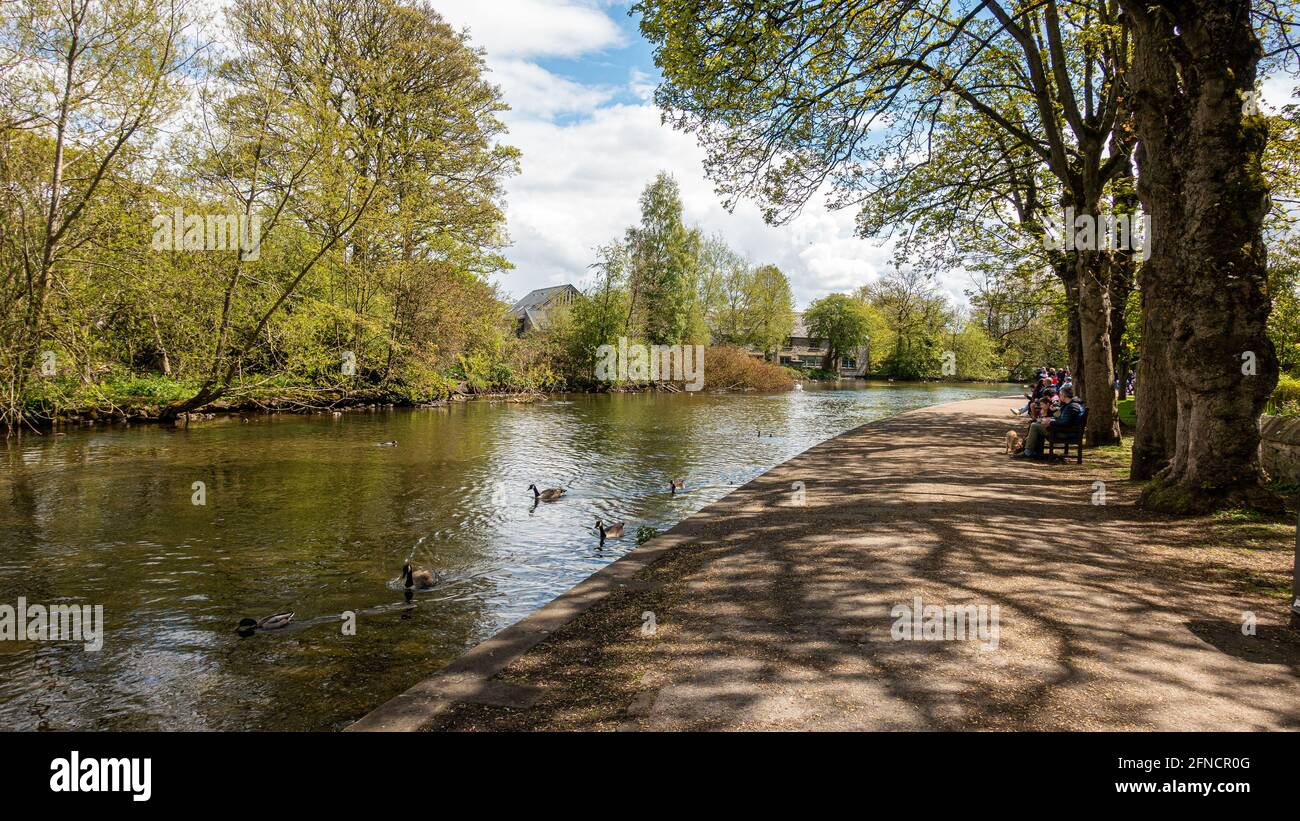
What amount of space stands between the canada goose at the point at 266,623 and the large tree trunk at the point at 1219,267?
11.0 meters

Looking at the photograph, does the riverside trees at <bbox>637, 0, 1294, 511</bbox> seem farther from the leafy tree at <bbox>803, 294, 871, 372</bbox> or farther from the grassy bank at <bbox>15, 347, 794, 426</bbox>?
the leafy tree at <bbox>803, 294, 871, 372</bbox>

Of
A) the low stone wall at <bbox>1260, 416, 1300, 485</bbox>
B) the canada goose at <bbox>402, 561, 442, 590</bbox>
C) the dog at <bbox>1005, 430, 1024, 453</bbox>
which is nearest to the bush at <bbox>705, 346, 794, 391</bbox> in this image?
the dog at <bbox>1005, 430, 1024, 453</bbox>

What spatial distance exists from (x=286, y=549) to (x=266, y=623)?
3.27m

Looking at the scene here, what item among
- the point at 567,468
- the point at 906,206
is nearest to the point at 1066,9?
the point at 906,206

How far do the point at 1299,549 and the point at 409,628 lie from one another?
7.74 meters

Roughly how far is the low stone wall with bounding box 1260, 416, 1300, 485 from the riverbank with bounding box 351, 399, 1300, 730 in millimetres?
2778

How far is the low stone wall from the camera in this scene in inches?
388

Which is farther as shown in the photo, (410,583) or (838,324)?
(838,324)

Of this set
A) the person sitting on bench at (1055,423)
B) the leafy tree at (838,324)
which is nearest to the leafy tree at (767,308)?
the leafy tree at (838,324)

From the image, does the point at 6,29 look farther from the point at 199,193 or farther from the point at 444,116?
the point at 444,116

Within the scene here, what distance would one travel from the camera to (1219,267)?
8273 mm

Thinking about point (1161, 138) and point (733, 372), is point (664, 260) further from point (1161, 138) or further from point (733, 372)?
point (1161, 138)

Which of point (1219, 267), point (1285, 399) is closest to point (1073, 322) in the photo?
point (1285, 399)
